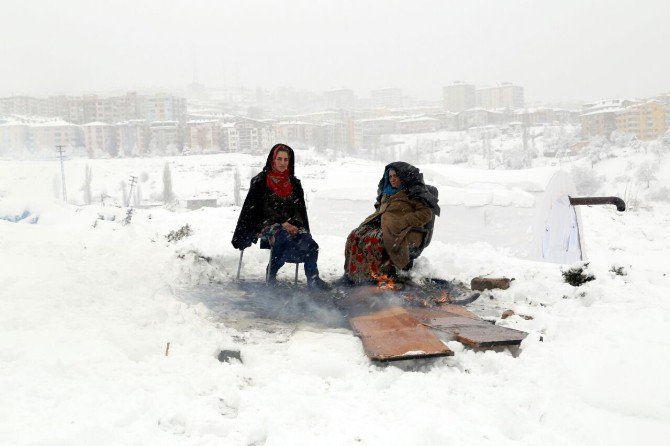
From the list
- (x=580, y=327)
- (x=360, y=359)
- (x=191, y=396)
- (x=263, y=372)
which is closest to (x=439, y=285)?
(x=580, y=327)

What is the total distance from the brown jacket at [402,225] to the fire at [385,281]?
0.51 ft

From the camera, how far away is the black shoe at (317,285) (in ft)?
16.0

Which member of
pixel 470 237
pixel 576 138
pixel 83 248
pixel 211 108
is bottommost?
pixel 470 237

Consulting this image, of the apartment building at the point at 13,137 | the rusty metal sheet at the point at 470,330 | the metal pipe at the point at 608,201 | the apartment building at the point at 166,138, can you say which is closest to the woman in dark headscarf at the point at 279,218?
the rusty metal sheet at the point at 470,330

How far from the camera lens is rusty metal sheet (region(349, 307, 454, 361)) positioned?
2.69m

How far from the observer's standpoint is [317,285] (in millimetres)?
4906

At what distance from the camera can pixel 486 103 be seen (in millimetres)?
61844

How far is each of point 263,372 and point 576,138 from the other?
42.6m

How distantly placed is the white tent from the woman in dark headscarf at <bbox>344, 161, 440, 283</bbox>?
364 centimetres

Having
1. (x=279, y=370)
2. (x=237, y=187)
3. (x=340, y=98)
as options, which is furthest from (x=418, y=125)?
(x=279, y=370)

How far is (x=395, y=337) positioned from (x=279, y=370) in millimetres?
744

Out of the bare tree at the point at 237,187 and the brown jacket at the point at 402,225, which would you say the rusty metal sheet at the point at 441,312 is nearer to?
the brown jacket at the point at 402,225

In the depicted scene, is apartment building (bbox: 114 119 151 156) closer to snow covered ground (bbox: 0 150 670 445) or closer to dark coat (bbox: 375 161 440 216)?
dark coat (bbox: 375 161 440 216)

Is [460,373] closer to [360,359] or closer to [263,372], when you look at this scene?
[360,359]
